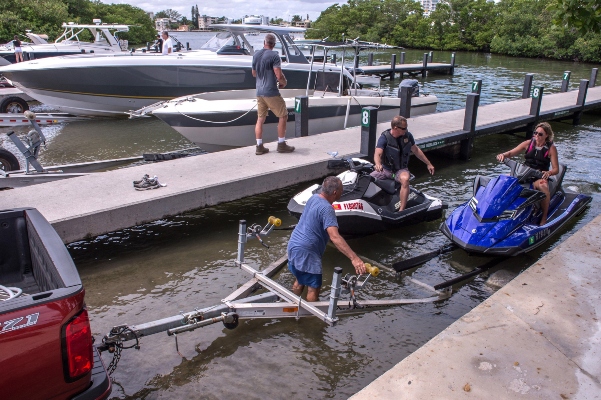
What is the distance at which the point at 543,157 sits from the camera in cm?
716

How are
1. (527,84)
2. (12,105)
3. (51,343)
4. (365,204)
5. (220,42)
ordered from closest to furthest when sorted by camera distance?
1. (51,343)
2. (365,204)
3. (12,105)
4. (220,42)
5. (527,84)

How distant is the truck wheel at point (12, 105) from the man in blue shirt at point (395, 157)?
12538 mm

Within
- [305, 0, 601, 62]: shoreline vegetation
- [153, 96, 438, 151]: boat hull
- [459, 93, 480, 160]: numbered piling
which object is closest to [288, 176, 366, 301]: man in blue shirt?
[153, 96, 438, 151]: boat hull

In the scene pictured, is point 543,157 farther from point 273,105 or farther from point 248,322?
point 248,322

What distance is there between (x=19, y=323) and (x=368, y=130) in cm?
771

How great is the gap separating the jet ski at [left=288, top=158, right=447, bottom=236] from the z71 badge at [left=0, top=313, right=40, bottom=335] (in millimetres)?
4074

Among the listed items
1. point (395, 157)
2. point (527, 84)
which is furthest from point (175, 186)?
point (527, 84)

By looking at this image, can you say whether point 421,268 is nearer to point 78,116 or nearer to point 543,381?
point 543,381

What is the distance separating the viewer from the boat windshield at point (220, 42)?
15.4 meters

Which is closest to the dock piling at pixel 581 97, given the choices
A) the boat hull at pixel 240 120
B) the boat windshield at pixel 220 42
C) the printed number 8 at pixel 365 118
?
the boat hull at pixel 240 120

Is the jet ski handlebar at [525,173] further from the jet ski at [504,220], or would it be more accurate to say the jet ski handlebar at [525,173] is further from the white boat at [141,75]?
the white boat at [141,75]

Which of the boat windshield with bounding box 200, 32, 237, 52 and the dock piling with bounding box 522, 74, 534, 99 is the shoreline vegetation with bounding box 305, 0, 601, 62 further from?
the boat windshield with bounding box 200, 32, 237, 52

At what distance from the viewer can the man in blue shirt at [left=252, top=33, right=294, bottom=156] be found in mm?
8867

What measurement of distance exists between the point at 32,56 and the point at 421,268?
19.5 metres
